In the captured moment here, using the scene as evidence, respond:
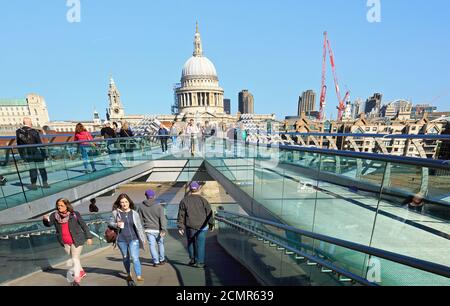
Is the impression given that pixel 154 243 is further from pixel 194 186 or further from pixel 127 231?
pixel 194 186

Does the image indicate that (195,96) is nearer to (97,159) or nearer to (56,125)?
(56,125)

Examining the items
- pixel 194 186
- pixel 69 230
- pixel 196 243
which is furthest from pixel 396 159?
pixel 69 230

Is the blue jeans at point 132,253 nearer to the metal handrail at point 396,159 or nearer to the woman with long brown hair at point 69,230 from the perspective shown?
the woman with long brown hair at point 69,230

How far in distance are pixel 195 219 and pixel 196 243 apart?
535 mm

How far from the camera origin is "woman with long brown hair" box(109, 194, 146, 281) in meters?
3.79

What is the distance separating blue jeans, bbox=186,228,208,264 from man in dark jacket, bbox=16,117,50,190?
4995 mm

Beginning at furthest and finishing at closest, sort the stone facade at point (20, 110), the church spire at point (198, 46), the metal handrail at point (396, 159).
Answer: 1. the stone facade at point (20, 110)
2. the church spire at point (198, 46)
3. the metal handrail at point (396, 159)

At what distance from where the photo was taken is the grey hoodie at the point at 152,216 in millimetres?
4430

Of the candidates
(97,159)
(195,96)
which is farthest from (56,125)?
(97,159)

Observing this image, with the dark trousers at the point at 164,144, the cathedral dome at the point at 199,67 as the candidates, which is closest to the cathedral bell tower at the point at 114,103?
the cathedral dome at the point at 199,67

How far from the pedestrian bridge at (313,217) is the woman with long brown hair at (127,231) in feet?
3.51

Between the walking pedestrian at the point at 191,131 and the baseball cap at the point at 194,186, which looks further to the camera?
the walking pedestrian at the point at 191,131
